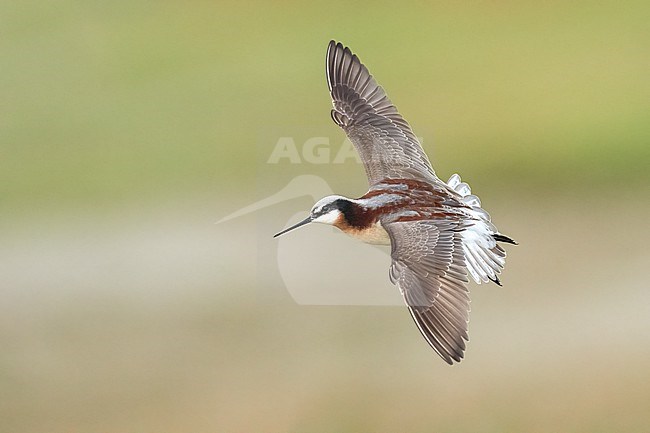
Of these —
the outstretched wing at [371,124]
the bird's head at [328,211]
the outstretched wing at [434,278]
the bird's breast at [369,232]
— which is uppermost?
the outstretched wing at [371,124]

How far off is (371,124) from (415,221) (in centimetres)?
58

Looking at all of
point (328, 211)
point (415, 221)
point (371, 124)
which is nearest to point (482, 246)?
point (415, 221)

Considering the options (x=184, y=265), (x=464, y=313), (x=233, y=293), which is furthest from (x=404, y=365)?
(x=464, y=313)

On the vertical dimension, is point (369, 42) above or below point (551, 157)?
above

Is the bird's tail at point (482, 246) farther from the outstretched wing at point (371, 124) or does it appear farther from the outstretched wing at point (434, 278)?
the outstretched wing at point (371, 124)

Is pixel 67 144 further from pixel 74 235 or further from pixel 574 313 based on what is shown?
pixel 574 313

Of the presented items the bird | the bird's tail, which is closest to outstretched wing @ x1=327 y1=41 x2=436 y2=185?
the bird

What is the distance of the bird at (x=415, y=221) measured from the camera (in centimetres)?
299

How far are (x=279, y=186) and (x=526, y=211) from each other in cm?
145

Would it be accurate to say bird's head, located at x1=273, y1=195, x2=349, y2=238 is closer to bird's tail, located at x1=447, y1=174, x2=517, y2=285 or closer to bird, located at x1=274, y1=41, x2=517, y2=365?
bird, located at x1=274, y1=41, x2=517, y2=365

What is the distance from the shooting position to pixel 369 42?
8.07 metres

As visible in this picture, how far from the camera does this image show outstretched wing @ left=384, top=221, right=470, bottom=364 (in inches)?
115

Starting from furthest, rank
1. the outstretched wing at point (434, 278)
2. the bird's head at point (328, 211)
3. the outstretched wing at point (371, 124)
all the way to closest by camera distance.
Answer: the outstretched wing at point (371, 124) < the bird's head at point (328, 211) < the outstretched wing at point (434, 278)

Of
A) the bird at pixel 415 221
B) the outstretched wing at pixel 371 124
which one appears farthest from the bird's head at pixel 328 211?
the outstretched wing at pixel 371 124
